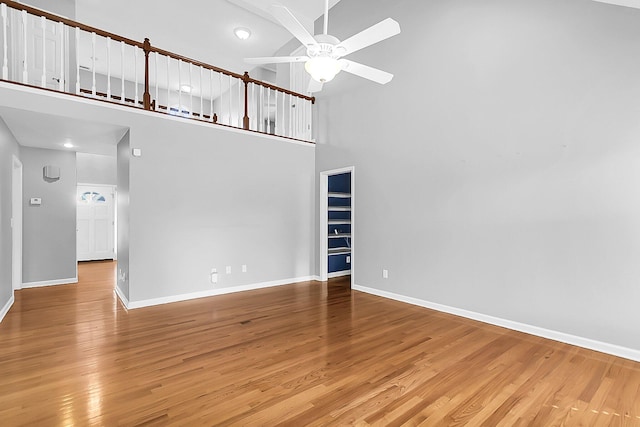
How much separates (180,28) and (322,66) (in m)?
5.78

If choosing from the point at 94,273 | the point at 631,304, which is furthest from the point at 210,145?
the point at 631,304

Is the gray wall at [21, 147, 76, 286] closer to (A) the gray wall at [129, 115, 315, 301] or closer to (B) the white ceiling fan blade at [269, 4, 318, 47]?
(A) the gray wall at [129, 115, 315, 301]

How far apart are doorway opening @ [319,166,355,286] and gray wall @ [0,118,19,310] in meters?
4.45

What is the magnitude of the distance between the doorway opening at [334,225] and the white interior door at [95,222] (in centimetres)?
637

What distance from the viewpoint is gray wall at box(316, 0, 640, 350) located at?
298 cm

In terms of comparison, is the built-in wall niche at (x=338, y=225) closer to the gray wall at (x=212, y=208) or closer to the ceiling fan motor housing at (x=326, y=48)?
the gray wall at (x=212, y=208)

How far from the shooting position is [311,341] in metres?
3.24

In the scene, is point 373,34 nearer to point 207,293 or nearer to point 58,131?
point 207,293

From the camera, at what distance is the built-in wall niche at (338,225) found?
652 cm

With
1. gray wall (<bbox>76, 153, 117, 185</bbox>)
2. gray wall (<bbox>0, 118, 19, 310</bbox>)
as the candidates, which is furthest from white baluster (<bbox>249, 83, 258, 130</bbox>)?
gray wall (<bbox>0, 118, 19, 310</bbox>)

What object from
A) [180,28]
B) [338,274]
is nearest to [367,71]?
[338,274]

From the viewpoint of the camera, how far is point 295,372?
2596 millimetres

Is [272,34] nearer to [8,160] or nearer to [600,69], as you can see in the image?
[8,160]

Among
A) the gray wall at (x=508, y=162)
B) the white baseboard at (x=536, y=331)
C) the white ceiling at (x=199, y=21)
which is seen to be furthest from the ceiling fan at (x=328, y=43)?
the white ceiling at (x=199, y=21)
